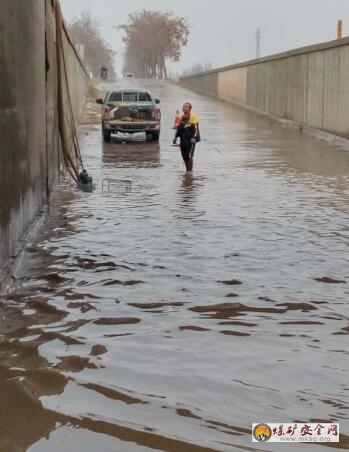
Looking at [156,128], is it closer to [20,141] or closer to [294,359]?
[20,141]

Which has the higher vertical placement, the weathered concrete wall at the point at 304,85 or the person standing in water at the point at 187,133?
the weathered concrete wall at the point at 304,85

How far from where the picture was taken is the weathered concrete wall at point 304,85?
24.5m

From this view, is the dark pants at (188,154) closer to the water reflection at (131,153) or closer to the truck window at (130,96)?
the water reflection at (131,153)

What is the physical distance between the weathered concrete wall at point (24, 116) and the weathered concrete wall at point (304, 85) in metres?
13.7

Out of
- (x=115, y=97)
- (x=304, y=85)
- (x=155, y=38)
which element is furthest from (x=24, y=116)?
(x=155, y=38)

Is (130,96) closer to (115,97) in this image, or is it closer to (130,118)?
(115,97)

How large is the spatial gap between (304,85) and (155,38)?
85.1 meters

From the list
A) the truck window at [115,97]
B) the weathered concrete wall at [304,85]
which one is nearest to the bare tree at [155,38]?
the weathered concrete wall at [304,85]

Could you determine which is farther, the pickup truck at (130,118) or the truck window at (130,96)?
the truck window at (130,96)

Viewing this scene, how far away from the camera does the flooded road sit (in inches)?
172

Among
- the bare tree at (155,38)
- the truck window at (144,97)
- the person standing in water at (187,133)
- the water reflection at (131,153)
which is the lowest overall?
the water reflection at (131,153)

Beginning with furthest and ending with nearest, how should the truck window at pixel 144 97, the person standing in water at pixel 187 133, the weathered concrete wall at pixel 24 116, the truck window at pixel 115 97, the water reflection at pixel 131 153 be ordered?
the truck window at pixel 144 97 < the truck window at pixel 115 97 < the water reflection at pixel 131 153 < the person standing in water at pixel 187 133 < the weathered concrete wall at pixel 24 116

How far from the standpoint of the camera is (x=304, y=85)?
1176 inches

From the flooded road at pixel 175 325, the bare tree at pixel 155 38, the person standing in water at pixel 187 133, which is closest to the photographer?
the flooded road at pixel 175 325
